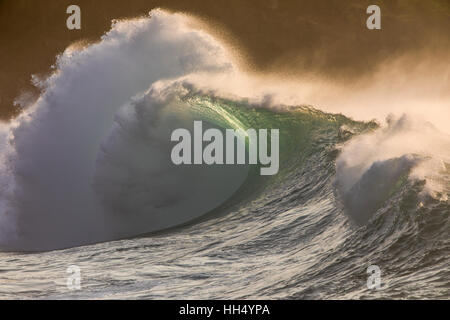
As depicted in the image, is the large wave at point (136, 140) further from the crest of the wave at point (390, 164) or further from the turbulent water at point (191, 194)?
the crest of the wave at point (390, 164)

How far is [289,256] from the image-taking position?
5031 mm

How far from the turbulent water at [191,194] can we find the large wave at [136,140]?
1 centimetres

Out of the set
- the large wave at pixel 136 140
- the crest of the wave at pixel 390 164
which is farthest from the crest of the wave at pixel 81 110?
the crest of the wave at pixel 390 164

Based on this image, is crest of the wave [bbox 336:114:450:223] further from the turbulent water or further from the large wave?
the large wave

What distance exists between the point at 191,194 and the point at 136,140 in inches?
32.1

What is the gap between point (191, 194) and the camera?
686 cm

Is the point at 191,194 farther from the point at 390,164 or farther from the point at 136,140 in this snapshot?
the point at 390,164

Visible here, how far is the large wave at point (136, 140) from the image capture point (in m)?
6.82

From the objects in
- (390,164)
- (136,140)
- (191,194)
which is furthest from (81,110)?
(390,164)

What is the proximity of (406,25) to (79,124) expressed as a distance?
145 inches

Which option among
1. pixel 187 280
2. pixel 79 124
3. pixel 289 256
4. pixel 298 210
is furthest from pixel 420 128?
pixel 79 124

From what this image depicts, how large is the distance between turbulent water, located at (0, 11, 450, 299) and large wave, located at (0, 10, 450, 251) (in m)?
0.01
